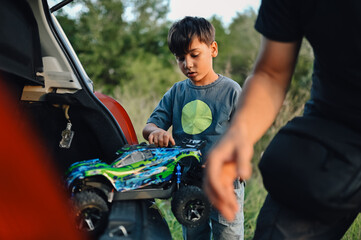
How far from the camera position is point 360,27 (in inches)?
45.5

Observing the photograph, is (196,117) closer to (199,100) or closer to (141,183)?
(199,100)

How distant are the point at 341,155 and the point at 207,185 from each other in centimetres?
48

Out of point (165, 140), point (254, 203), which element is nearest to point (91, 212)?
point (165, 140)

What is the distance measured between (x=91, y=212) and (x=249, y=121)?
26.0 inches

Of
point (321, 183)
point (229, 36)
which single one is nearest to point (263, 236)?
point (321, 183)

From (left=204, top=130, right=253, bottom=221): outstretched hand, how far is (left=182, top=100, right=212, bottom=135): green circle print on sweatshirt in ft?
3.98

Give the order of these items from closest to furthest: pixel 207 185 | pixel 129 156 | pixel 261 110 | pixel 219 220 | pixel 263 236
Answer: pixel 207 185
pixel 261 110
pixel 263 236
pixel 129 156
pixel 219 220

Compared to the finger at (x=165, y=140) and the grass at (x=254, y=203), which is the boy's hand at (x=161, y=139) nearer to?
the finger at (x=165, y=140)

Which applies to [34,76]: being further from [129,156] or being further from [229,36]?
[229,36]

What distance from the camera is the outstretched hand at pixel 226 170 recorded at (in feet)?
2.91

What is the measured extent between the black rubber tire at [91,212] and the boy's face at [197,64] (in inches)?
42.0

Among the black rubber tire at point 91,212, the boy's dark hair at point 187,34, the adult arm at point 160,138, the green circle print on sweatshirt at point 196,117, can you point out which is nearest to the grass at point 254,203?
the green circle print on sweatshirt at point 196,117

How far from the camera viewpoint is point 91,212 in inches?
56.4

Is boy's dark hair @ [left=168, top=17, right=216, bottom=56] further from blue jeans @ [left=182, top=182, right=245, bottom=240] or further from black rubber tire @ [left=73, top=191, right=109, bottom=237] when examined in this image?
black rubber tire @ [left=73, top=191, right=109, bottom=237]
